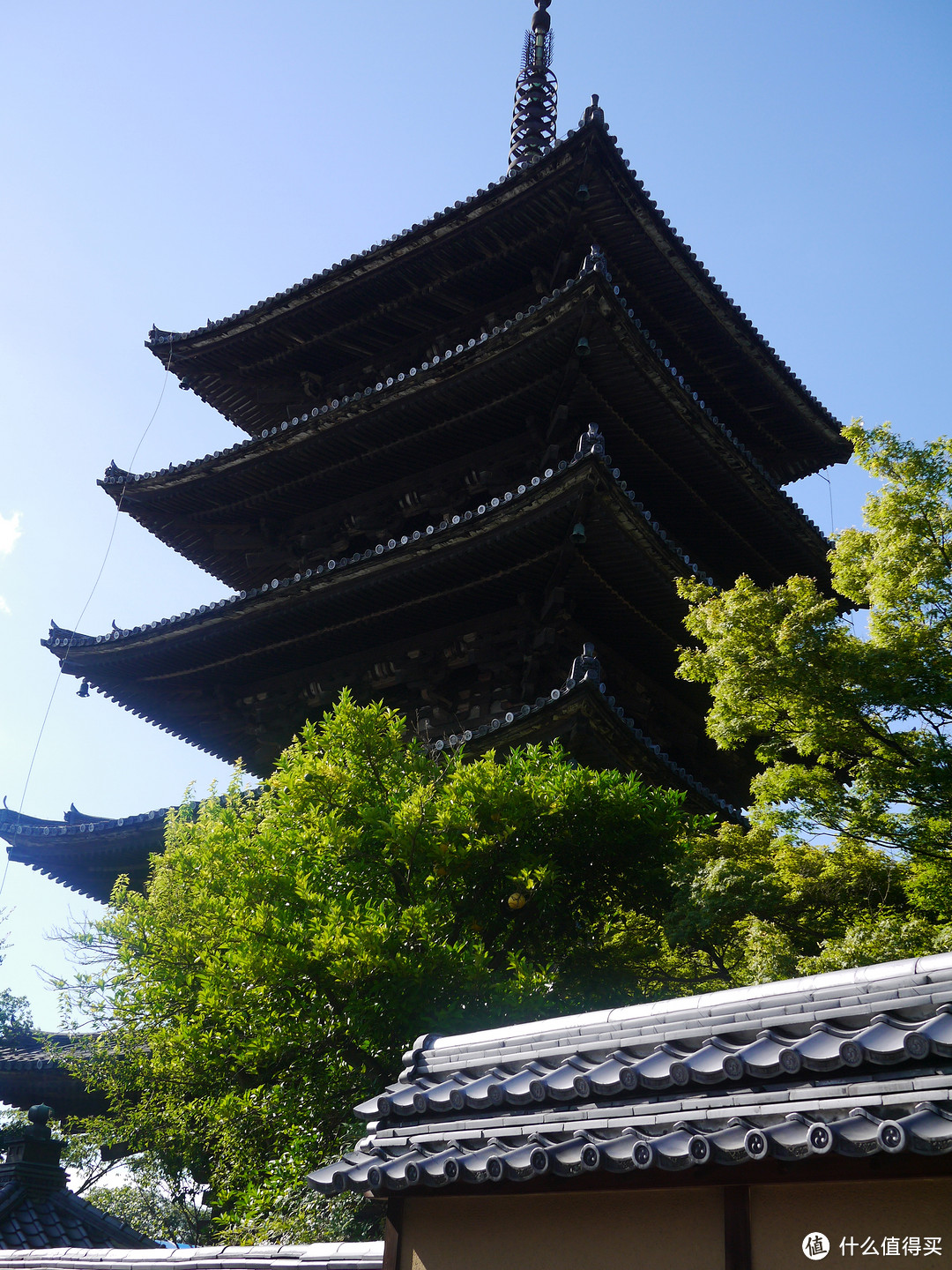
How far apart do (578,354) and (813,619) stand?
6.63 meters

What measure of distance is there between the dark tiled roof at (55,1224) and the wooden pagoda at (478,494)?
565 centimetres

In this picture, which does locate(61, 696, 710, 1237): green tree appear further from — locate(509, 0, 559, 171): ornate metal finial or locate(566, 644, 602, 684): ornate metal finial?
locate(509, 0, 559, 171): ornate metal finial

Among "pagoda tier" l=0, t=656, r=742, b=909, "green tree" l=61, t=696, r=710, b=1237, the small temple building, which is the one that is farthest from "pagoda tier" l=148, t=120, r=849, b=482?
the small temple building

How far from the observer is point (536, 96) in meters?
22.7

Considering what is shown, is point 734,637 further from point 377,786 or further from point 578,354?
point 578,354

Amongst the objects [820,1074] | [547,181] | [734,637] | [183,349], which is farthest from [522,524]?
[820,1074]

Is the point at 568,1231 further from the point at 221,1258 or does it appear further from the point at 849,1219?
the point at 221,1258

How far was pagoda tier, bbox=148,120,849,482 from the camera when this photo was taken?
1573 centimetres

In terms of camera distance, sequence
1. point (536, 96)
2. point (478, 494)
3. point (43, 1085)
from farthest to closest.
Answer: point (536, 96) < point (478, 494) < point (43, 1085)

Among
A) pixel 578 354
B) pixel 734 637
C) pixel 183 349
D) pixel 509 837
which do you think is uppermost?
pixel 183 349

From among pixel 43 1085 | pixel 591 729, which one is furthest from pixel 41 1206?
pixel 591 729

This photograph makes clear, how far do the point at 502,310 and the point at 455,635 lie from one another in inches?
230

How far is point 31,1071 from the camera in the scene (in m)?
14.0

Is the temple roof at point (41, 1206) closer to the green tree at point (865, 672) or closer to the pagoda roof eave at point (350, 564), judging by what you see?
the green tree at point (865, 672)
